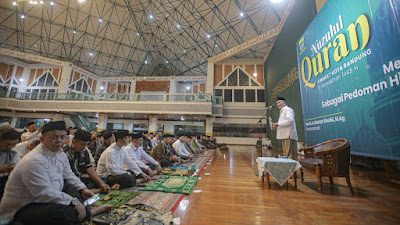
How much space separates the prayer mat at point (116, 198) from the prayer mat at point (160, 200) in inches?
2.9

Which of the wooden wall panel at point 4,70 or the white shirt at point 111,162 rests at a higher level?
the wooden wall panel at point 4,70

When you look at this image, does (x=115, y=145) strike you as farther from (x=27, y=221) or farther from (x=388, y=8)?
(x=388, y=8)

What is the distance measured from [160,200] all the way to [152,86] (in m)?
16.3

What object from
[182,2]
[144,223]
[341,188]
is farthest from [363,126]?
[182,2]

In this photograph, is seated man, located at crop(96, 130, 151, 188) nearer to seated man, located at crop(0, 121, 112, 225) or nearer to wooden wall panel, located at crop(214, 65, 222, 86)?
seated man, located at crop(0, 121, 112, 225)

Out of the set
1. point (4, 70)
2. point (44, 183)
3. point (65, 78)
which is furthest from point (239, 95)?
point (4, 70)

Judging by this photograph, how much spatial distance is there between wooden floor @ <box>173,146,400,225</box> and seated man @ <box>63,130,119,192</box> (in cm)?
127

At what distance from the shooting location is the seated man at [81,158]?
195 centimetres

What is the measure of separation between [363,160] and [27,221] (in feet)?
19.3

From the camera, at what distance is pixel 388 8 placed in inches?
90.2

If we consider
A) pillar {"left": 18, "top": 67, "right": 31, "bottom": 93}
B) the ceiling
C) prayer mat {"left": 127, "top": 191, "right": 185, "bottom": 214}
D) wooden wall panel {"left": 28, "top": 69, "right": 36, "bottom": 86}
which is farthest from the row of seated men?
pillar {"left": 18, "top": 67, "right": 31, "bottom": 93}

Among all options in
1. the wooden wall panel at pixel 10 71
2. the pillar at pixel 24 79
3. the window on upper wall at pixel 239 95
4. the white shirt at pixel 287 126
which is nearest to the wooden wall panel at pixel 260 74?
the window on upper wall at pixel 239 95

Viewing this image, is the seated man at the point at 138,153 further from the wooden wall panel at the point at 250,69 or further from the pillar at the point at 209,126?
the wooden wall panel at the point at 250,69

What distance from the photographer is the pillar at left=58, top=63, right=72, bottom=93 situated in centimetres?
1408
